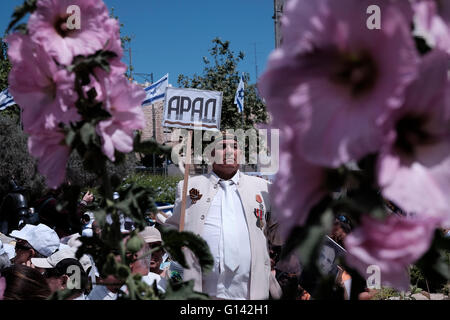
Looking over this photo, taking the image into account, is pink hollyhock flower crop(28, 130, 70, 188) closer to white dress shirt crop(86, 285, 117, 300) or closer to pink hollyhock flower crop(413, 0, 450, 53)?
pink hollyhock flower crop(413, 0, 450, 53)

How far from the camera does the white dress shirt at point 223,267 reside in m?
3.27

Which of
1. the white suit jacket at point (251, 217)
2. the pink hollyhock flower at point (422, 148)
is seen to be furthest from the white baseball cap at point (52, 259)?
the pink hollyhock flower at point (422, 148)

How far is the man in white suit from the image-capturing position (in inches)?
130

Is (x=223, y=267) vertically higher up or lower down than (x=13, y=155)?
lower down

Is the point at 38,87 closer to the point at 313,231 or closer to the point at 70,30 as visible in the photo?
the point at 70,30

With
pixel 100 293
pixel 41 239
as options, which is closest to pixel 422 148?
pixel 100 293

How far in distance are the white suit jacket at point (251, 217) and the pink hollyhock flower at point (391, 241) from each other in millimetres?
2634

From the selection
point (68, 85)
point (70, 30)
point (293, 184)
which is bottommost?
point (293, 184)

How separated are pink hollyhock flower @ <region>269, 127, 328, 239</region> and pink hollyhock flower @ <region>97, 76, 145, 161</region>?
44 centimetres

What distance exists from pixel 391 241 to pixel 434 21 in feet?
0.96

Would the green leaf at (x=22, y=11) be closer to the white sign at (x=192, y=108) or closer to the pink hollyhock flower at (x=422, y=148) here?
the pink hollyhock flower at (x=422, y=148)

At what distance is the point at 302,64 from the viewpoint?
1.99ft

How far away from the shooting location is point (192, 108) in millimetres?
5430
